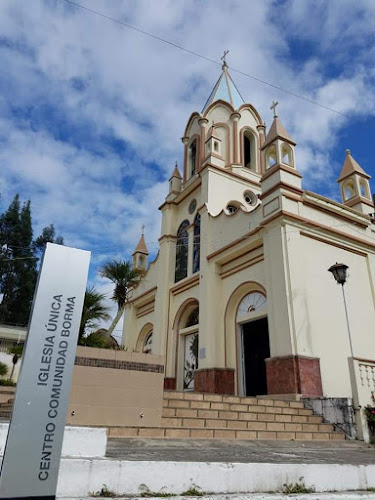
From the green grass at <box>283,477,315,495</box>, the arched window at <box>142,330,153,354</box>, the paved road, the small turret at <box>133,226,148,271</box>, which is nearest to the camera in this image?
the green grass at <box>283,477,315,495</box>

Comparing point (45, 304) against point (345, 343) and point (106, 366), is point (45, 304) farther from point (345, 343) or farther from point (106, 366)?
point (345, 343)

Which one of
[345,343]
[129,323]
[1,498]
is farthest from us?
[129,323]

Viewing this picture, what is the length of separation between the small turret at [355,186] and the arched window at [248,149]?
470cm

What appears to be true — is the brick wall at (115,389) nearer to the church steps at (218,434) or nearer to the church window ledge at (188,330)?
the church steps at (218,434)

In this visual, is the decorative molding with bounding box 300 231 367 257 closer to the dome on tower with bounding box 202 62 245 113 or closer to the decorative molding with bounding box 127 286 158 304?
the decorative molding with bounding box 127 286 158 304

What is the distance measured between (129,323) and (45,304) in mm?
18288

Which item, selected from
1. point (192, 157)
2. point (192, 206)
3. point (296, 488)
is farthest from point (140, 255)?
point (296, 488)

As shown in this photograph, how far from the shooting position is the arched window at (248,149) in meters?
18.6

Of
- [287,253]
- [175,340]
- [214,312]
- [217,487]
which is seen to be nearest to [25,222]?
[175,340]

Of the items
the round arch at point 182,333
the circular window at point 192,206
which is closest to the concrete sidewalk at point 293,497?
the round arch at point 182,333

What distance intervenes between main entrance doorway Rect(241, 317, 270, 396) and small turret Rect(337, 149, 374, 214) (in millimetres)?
5845

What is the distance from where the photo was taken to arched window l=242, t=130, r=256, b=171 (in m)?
18.6

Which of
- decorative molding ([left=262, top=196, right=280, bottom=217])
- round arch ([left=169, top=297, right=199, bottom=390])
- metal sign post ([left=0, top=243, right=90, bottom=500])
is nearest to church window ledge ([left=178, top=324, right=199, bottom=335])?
round arch ([left=169, top=297, right=199, bottom=390])

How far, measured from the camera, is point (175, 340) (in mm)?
15688
